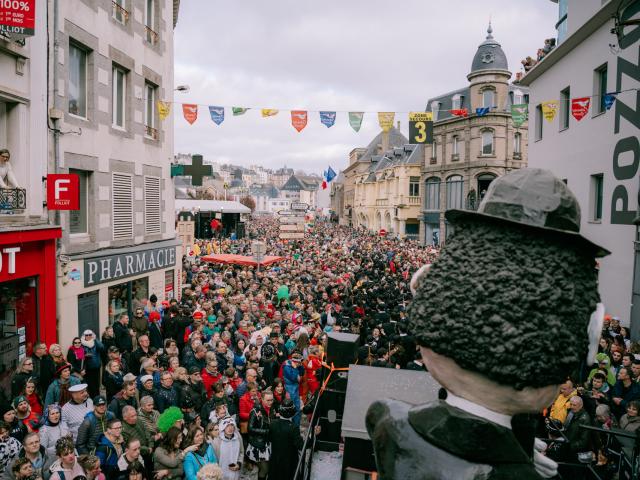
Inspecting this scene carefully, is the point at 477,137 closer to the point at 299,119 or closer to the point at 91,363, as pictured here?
the point at 299,119

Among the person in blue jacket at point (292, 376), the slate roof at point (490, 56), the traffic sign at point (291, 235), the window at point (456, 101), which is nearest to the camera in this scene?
the person in blue jacket at point (292, 376)

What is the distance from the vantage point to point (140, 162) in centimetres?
1409

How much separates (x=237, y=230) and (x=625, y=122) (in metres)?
35.6

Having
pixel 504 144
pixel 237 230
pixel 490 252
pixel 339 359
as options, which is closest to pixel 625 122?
pixel 339 359

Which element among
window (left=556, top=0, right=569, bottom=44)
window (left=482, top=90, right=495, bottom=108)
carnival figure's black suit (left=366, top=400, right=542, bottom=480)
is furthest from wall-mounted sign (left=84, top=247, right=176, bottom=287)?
window (left=482, top=90, right=495, bottom=108)

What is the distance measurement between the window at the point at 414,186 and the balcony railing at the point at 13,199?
137ft

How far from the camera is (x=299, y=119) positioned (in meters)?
14.9

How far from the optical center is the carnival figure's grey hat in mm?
2076

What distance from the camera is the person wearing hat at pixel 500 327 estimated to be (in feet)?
6.48

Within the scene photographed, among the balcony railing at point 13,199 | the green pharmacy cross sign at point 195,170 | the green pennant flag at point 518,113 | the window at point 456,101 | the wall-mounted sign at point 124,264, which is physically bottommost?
the wall-mounted sign at point 124,264

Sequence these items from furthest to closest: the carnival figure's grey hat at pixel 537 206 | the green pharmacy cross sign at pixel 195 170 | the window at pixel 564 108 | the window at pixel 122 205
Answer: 1. the window at pixel 564 108
2. the green pharmacy cross sign at pixel 195 170
3. the window at pixel 122 205
4. the carnival figure's grey hat at pixel 537 206

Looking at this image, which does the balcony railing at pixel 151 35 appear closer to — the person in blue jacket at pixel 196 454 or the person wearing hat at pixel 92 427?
the person wearing hat at pixel 92 427

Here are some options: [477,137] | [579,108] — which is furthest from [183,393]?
[477,137]

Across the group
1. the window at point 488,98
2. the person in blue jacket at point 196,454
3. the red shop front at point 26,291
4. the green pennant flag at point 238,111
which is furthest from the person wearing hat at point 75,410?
the window at point 488,98
